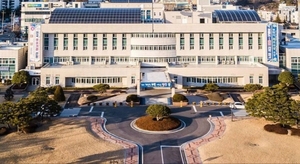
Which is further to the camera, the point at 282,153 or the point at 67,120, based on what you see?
the point at 67,120

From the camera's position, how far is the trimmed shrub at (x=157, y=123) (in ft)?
98.8

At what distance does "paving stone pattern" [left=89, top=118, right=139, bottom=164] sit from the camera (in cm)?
2418

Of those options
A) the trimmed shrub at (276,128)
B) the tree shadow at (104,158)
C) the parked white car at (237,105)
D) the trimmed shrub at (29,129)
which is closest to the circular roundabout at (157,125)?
the tree shadow at (104,158)

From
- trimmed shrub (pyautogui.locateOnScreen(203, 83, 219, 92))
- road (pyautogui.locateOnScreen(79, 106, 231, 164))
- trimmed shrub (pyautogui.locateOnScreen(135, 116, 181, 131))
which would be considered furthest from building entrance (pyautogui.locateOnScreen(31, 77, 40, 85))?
trimmed shrub (pyautogui.locateOnScreen(203, 83, 219, 92))

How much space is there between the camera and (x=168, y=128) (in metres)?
30.1

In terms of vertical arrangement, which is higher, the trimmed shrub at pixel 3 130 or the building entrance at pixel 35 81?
the building entrance at pixel 35 81

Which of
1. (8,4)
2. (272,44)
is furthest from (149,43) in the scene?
(8,4)

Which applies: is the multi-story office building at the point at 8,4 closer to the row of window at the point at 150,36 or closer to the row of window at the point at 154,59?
the row of window at the point at 150,36

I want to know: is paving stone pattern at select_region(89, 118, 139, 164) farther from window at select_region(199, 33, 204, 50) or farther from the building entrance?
window at select_region(199, 33, 204, 50)

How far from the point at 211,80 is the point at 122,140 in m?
24.3

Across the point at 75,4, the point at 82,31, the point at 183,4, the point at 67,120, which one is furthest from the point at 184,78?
the point at 183,4

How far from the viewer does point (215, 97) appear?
42.1m

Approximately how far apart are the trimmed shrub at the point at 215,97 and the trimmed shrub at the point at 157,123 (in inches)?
436

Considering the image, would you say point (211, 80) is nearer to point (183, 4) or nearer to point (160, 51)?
point (160, 51)
